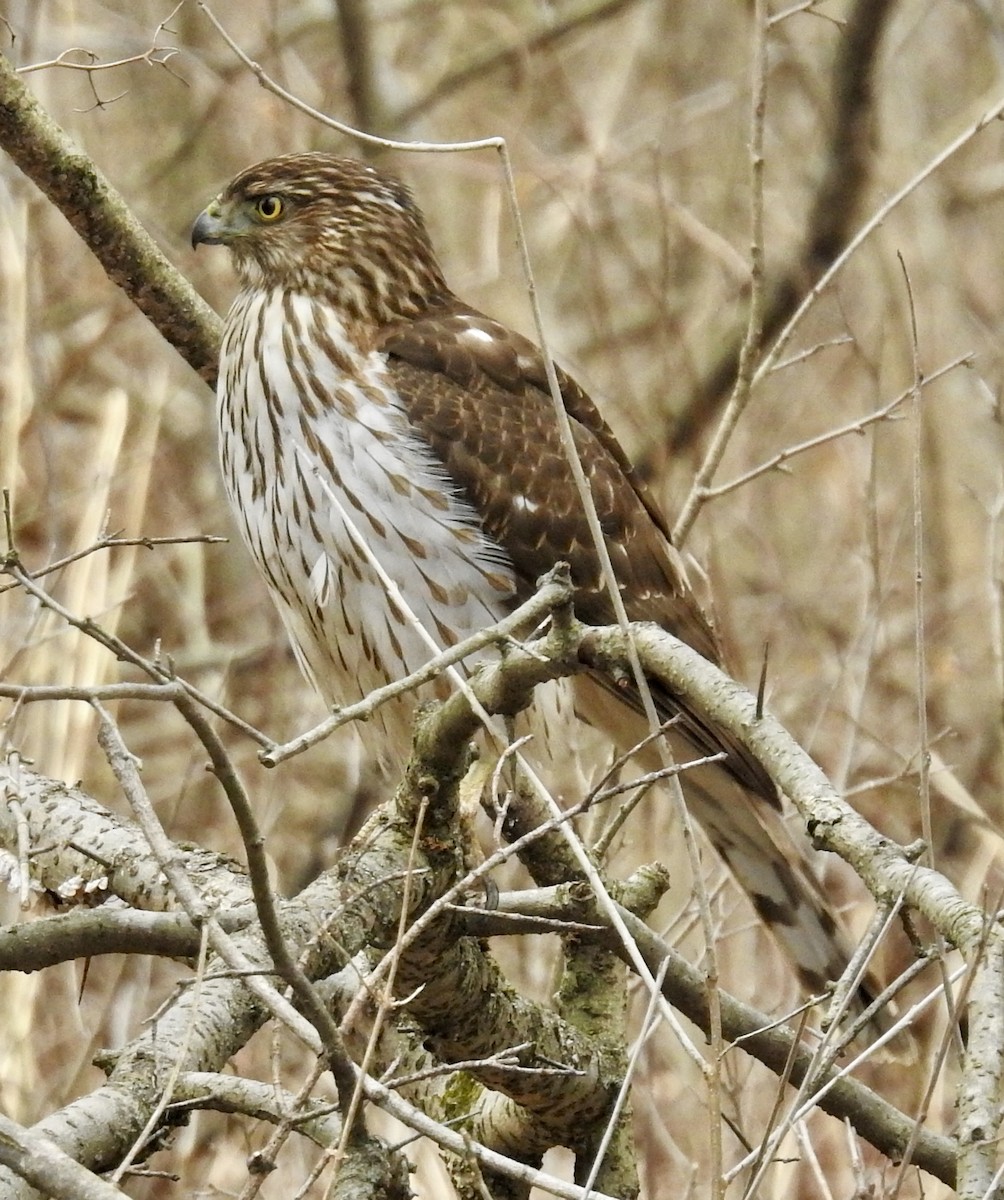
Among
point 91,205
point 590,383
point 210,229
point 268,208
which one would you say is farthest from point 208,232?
point 590,383

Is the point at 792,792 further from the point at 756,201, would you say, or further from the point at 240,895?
the point at 756,201

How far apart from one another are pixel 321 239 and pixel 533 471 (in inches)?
33.3

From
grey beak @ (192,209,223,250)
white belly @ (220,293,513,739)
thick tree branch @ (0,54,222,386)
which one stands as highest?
grey beak @ (192,209,223,250)

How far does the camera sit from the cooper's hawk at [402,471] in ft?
13.3

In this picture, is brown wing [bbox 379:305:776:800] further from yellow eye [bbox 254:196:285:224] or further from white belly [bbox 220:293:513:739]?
yellow eye [bbox 254:196:285:224]

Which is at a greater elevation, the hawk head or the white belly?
the hawk head

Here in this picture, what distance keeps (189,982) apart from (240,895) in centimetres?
69

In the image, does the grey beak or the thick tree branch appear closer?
the thick tree branch

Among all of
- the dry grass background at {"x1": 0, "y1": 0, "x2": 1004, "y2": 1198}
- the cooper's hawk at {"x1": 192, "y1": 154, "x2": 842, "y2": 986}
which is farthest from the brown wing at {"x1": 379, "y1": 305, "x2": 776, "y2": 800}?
the dry grass background at {"x1": 0, "y1": 0, "x2": 1004, "y2": 1198}

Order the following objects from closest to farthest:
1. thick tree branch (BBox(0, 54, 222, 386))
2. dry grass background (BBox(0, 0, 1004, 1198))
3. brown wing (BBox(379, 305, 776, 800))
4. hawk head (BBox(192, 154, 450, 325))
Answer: thick tree branch (BBox(0, 54, 222, 386)), brown wing (BBox(379, 305, 776, 800)), hawk head (BBox(192, 154, 450, 325)), dry grass background (BBox(0, 0, 1004, 1198))

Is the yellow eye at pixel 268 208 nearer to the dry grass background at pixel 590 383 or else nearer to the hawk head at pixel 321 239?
the hawk head at pixel 321 239

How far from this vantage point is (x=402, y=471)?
13.4 ft

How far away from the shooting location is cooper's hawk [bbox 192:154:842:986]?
160 inches

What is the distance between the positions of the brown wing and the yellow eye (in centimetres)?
46
